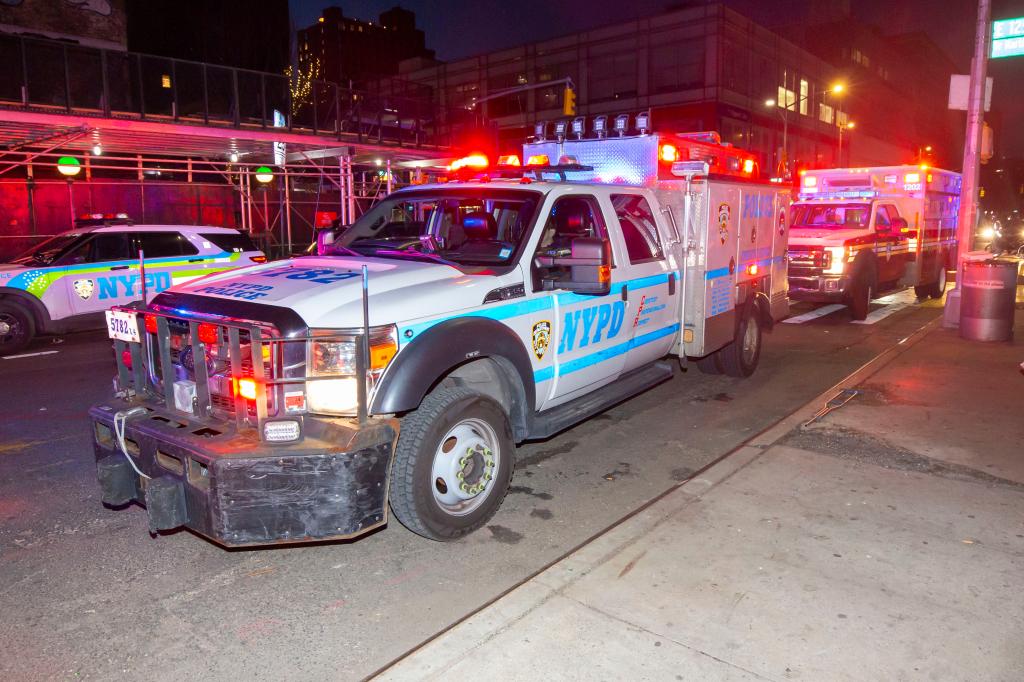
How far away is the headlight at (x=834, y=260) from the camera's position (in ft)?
42.6

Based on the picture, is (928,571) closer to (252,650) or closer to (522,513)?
(522,513)

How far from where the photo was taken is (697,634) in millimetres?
3338

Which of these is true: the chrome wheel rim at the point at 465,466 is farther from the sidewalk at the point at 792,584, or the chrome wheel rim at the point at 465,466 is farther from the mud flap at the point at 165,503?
the mud flap at the point at 165,503

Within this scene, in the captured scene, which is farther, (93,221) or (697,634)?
(93,221)

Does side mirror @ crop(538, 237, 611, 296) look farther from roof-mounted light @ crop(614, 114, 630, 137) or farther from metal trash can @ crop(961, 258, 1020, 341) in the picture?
metal trash can @ crop(961, 258, 1020, 341)

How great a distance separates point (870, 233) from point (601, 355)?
1017cm

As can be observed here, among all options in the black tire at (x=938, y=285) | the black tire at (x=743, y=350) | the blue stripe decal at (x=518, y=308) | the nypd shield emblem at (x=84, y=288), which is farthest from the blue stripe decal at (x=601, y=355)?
the black tire at (x=938, y=285)

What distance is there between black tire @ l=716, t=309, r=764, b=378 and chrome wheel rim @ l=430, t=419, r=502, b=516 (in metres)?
4.39

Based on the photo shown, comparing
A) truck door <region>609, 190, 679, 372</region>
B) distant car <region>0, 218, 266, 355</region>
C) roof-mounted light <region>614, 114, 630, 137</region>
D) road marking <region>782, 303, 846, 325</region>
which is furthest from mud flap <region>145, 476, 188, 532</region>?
road marking <region>782, 303, 846, 325</region>

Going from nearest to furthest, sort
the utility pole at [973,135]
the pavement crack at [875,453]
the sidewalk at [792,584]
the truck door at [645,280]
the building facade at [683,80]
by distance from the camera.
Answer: the sidewalk at [792,584]
the pavement crack at [875,453]
the truck door at [645,280]
the utility pole at [973,135]
the building facade at [683,80]

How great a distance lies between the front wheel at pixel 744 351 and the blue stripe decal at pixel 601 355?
165 centimetres

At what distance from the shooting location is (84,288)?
11.2m

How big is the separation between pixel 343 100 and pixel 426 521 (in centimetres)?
1667

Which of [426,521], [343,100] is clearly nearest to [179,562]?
[426,521]
